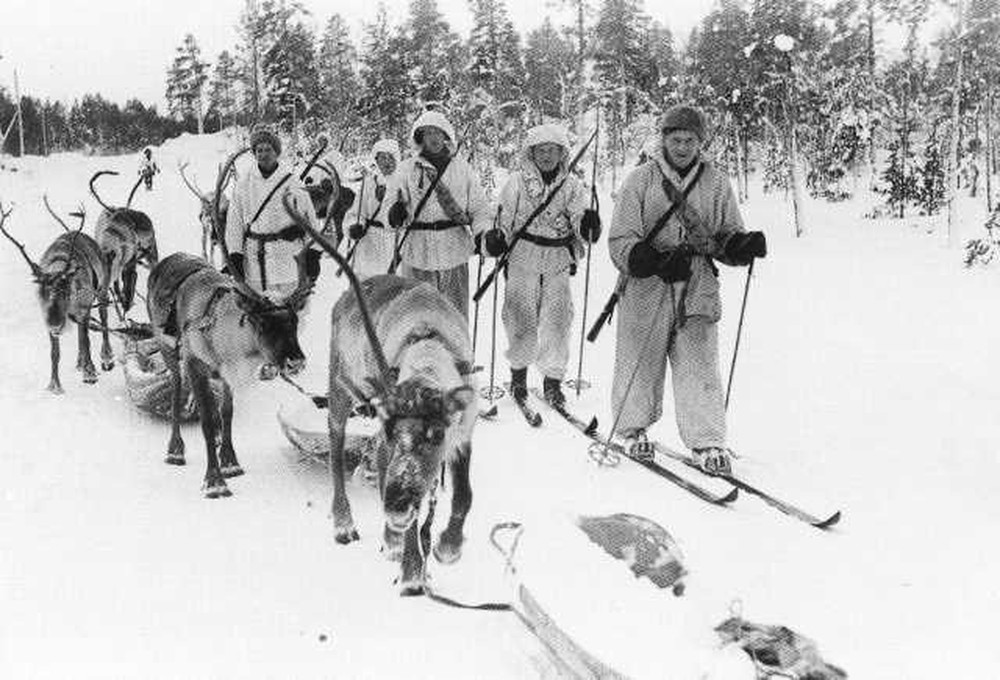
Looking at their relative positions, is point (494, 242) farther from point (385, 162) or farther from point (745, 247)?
point (385, 162)

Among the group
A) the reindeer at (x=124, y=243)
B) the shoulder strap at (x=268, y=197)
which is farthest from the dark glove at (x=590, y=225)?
the reindeer at (x=124, y=243)

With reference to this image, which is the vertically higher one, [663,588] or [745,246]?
[745,246]

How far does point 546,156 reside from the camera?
729cm

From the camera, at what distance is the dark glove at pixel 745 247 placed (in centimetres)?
523

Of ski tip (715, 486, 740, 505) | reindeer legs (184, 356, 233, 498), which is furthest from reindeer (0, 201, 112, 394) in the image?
ski tip (715, 486, 740, 505)

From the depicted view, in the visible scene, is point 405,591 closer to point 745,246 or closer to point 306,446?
point 306,446

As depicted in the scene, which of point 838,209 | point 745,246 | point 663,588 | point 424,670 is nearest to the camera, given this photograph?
point 424,670

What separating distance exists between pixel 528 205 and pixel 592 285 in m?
9.23

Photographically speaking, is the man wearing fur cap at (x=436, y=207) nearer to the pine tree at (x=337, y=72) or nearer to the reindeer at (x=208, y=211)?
the reindeer at (x=208, y=211)

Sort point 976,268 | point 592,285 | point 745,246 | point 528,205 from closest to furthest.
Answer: point 745,246 < point 528,205 < point 976,268 < point 592,285

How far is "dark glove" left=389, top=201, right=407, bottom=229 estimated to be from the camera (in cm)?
713

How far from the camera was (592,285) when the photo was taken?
16.5 m

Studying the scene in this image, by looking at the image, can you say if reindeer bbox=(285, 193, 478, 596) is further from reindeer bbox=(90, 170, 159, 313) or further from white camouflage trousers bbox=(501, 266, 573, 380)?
reindeer bbox=(90, 170, 159, 313)

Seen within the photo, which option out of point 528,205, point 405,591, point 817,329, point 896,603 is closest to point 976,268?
point 817,329
